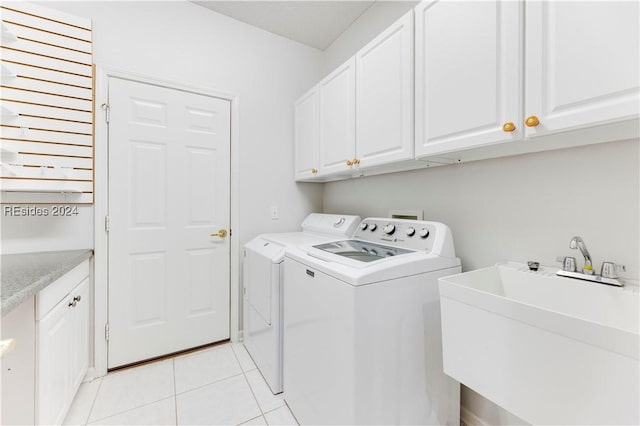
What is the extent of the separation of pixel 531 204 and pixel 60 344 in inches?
94.8

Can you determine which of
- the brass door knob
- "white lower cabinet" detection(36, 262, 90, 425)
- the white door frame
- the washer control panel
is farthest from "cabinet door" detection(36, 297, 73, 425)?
the washer control panel

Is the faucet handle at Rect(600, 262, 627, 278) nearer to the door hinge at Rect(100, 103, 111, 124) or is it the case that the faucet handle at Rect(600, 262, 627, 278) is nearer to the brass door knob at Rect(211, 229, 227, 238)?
the brass door knob at Rect(211, 229, 227, 238)

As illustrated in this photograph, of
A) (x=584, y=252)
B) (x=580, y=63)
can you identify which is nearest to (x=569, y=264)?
(x=584, y=252)

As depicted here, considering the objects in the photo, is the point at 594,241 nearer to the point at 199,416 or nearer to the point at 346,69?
the point at 346,69

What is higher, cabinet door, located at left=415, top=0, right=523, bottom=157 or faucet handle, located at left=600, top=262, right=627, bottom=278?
cabinet door, located at left=415, top=0, right=523, bottom=157

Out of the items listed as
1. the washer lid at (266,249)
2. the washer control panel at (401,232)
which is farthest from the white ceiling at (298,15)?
the washer lid at (266,249)

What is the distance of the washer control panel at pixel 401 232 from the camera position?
1492 mm

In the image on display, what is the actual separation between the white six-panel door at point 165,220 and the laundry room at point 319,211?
2 centimetres

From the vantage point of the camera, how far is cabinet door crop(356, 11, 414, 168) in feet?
4.75

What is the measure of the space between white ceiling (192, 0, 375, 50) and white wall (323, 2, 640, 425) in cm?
44

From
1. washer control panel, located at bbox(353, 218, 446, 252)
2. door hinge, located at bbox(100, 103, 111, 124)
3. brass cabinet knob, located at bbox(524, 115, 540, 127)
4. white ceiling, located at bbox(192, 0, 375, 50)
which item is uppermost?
white ceiling, located at bbox(192, 0, 375, 50)

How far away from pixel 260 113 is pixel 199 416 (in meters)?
2.31

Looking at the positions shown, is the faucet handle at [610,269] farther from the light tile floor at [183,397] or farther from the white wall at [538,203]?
the light tile floor at [183,397]

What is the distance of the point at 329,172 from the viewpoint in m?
2.12
